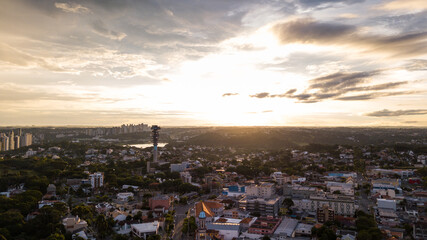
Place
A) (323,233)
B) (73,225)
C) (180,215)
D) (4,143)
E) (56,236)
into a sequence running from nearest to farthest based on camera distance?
(56,236)
(323,233)
(73,225)
(180,215)
(4,143)

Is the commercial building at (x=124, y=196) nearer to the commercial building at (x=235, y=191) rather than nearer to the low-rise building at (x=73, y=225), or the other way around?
the low-rise building at (x=73, y=225)

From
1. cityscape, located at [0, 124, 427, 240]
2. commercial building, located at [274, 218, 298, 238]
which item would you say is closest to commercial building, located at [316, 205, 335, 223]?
cityscape, located at [0, 124, 427, 240]

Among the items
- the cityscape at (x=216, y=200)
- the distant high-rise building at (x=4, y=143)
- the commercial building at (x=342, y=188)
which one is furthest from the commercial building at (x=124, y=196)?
the distant high-rise building at (x=4, y=143)

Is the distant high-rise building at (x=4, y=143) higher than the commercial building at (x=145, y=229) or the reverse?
higher

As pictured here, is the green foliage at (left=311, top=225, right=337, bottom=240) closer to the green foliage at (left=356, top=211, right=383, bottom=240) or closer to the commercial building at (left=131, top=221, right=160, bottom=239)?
the green foliage at (left=356, top=211, right=383, bottom=240)

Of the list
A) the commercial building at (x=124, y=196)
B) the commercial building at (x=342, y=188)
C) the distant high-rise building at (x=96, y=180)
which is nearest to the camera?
the commercial building at (x=124, y=196)

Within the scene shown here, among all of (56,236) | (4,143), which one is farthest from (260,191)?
(4,143)

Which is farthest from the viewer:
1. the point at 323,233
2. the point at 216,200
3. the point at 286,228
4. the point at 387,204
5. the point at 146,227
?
the point at 216,200

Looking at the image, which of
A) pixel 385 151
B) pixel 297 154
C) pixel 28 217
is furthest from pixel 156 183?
pixel 385 151

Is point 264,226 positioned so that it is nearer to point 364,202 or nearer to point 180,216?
point 180,216

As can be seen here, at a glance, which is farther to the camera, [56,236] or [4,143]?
[4,143]

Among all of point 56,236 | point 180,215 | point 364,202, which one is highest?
point 56,236
